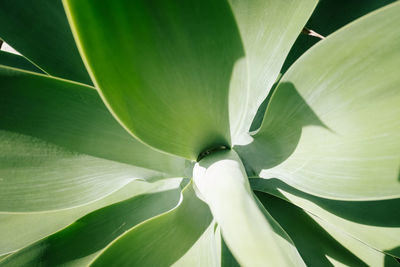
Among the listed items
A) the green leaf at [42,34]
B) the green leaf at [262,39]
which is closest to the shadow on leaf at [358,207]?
the green leaf at [262,39]

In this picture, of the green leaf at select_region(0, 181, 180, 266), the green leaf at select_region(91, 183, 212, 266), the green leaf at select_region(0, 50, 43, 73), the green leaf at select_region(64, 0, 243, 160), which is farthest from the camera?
the green leaf at select_region(0, 50, 43, 73)

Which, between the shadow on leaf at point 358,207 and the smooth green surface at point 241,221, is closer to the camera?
the smooth green surface at point 241,221

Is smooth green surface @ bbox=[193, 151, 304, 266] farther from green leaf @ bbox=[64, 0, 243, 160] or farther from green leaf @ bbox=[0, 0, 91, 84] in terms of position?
green leaf @ bbox=[0, 0, 91, 84]

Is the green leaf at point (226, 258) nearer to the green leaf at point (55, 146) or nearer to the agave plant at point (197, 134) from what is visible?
the agave plant at point (197, 134)

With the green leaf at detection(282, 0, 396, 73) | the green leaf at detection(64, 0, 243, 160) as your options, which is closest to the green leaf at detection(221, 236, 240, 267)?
the green leaf at detection(64, 0, 243, 160)

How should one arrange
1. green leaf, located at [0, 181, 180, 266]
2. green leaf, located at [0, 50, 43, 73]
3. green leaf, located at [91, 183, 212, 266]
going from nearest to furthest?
green leaf, located at [91, 183, 212, 266]
green leaf, located at [0, 181, 180, 266]
green leaf, located at [0, 50, 43, 73]

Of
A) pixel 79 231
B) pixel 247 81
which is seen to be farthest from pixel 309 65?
pixel 79 231

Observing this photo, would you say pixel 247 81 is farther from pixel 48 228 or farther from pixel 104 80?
pixel 48 228
